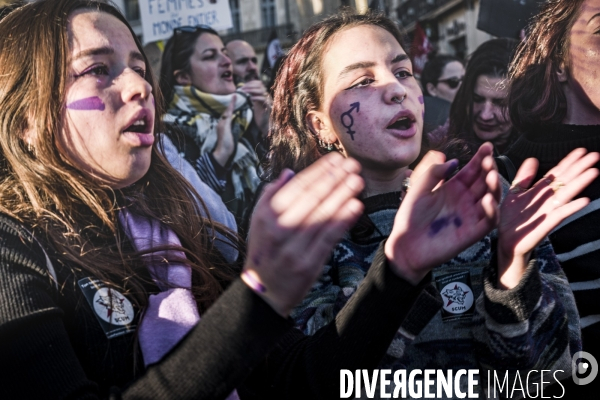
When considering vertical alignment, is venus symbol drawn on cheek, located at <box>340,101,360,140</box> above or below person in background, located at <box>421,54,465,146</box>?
above

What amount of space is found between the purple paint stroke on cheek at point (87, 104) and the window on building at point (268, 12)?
28.3 m

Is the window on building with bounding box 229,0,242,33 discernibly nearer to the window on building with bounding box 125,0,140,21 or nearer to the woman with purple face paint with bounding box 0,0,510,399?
the window on building with bounding box 125,0,140,21

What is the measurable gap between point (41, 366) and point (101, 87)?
72 centimetres

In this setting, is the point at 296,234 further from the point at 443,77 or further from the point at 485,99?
the point at 443,77

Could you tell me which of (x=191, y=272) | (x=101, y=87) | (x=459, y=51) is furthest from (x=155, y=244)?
(x=459, y=51)

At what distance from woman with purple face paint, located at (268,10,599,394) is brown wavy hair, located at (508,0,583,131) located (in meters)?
0.61

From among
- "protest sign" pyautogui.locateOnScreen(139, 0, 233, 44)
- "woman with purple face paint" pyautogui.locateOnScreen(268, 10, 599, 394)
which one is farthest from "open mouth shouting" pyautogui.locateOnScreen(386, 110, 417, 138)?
"protest sign" pyautogui.locateOnScreen(139, 0, 233, 44)

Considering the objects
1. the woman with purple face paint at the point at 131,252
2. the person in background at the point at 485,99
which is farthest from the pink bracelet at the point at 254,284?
the person in background at the point at 485,99

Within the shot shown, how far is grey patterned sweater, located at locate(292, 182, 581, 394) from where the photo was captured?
147cm

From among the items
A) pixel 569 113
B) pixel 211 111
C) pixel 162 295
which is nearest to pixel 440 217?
pixel 162 295

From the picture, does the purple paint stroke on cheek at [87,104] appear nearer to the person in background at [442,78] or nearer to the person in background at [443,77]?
the person in background at [442,78]

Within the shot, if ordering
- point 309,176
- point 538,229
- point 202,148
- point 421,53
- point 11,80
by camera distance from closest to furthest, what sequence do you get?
point 309,176 → point 538,229 → point 11,80 → point 202,148 → point 421,53

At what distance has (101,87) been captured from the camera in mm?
1566

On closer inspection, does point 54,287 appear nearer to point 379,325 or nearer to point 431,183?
point 379,325
